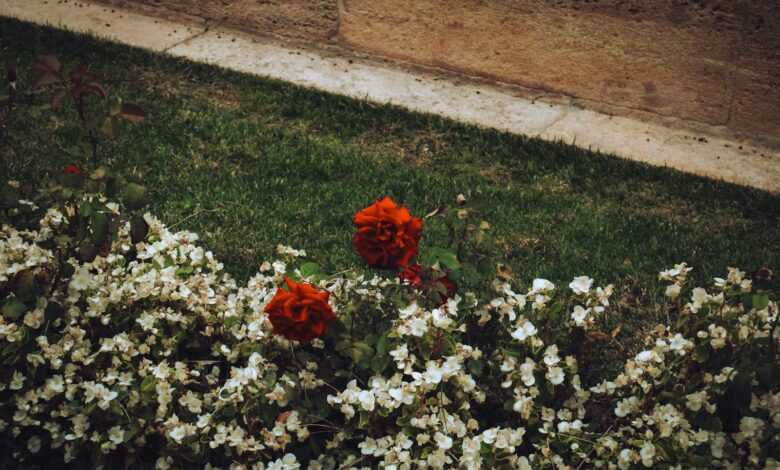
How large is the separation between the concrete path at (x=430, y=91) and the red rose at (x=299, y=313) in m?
2.58

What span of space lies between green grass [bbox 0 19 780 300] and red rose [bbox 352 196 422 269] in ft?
3.84

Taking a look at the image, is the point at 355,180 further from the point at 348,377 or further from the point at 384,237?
the point at 384,237

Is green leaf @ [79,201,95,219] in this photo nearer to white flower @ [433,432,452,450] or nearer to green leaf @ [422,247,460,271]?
green leaf @ [422,247,460,271]

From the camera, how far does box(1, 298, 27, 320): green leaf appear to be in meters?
2.32

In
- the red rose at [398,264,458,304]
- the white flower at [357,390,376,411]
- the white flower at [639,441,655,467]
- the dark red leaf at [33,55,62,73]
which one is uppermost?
the dark red leaf at [33,55,62,73]

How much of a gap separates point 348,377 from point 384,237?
0.46 meters

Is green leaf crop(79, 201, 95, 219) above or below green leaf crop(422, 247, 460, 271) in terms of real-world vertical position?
above

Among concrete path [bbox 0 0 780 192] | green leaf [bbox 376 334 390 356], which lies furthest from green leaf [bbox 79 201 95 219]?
concrete path [bbox 0 0 780 192]

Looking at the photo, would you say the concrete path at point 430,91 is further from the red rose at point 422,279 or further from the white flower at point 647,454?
the white flower at point 647,454

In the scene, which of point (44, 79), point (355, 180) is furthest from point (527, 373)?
point (355, 180)

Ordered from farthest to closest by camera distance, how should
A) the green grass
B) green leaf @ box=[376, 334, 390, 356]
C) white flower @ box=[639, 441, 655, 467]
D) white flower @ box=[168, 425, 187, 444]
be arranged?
the green grass, green leaf @ box=[376, 334, 390, 356], white flower @ box=[168, 425, 187, 444], white flower @ box=[639, 441, 655, 467]

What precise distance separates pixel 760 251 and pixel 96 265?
254cm

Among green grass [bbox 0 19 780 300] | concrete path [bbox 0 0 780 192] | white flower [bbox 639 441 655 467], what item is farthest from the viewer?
concrete path [bbox 0 0 780 192]

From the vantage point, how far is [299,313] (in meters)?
2.14
